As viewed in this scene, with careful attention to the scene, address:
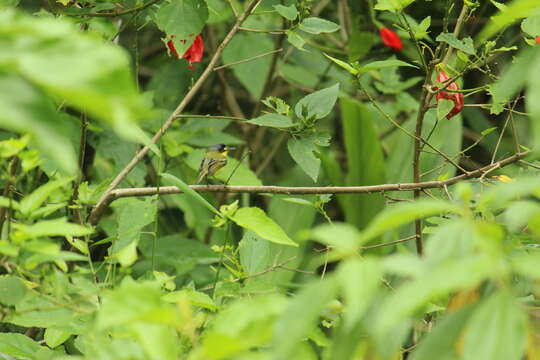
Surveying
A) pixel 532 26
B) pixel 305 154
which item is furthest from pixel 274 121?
pixel 532 26

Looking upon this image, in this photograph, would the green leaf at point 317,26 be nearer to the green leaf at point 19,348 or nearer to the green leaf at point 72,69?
the green leaf at point 19,348

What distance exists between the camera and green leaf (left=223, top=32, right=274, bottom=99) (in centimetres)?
236

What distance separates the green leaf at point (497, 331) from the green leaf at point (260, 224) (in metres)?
0.52

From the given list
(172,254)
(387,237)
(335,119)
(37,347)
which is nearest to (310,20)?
(37,347)

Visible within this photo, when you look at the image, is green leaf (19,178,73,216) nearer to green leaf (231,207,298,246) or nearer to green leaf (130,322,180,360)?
green leaf (130,322,180,360)

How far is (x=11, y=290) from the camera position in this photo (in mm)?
848

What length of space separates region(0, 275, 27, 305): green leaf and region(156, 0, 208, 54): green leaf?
1.82ft

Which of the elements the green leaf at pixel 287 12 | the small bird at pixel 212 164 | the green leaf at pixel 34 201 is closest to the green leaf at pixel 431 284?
the green leaf at pixel 34 201

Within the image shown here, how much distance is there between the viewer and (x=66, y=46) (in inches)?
16.3

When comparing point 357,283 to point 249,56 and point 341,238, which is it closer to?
point 341,238

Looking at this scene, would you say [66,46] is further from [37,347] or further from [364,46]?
[364,46]

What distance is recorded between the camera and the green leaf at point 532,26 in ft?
3.69

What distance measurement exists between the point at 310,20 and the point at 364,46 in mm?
934

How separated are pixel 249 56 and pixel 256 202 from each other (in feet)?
1.63
